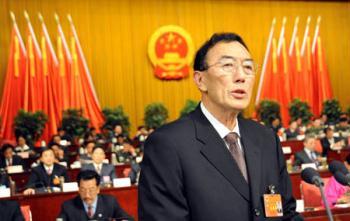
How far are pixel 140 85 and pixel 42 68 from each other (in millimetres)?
2780

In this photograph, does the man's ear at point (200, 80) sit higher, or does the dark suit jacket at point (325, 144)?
the man's ear at point (200, 80)

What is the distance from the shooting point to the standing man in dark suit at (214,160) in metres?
1.56

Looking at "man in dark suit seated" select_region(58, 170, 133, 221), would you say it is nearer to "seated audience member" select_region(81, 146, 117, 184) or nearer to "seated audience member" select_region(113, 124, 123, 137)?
"seated audience member" select_region(81, 146, 117, 184)

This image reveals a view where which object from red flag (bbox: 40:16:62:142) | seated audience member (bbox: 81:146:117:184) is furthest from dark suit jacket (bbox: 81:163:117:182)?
red flag (bbox: 40:16:62:142)

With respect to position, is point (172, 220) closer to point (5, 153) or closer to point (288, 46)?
point (5, 153)

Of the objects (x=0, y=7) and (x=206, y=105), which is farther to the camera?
(x=0, y=7)

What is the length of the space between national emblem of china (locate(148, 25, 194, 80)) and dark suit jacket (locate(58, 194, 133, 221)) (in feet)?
32.3

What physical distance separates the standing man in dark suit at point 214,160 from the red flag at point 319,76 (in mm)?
14010

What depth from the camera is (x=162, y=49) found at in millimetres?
14516

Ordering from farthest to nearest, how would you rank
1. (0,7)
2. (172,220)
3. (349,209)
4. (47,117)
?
(0,7), (47,117), (349,209), (172,220)

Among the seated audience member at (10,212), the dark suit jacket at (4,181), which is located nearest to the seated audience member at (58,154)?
the dark suit jacket at (4,181)

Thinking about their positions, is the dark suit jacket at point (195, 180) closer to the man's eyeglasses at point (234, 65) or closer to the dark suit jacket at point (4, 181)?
the man's eyeglasses at point (234, 65)

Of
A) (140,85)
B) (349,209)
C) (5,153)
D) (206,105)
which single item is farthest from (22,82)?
(206,105)

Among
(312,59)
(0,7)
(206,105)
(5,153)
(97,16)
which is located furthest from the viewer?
(312,59)
